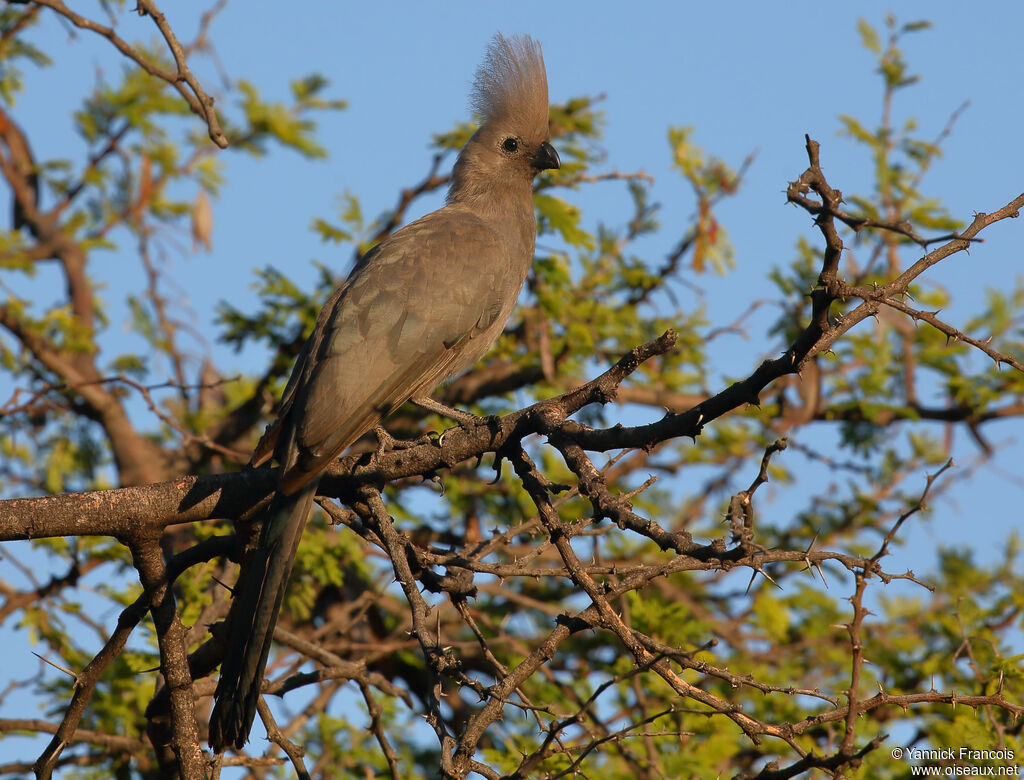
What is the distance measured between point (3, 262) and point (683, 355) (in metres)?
4.25

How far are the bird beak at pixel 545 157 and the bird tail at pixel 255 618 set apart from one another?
2.77 metres

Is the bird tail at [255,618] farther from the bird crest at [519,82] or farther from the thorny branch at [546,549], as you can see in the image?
the bird crest at [519,82]

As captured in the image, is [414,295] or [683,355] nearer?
[414,295]

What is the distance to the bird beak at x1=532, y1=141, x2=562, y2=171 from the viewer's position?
18.0ft

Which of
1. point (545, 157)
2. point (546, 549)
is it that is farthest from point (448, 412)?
point (545, 157)

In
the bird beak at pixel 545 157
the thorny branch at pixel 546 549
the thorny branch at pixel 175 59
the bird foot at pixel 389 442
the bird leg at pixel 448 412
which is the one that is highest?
the bird beak at pixel 545 157

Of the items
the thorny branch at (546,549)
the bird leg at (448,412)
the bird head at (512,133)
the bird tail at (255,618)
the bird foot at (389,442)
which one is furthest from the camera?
the bird head at (512,133)

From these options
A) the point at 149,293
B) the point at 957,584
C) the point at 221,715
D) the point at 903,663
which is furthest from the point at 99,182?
the point at 957,584

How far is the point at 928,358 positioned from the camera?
6.60 metres

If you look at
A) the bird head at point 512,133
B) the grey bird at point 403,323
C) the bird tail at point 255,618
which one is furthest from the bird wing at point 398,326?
the bird head at point 512,133

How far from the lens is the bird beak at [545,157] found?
5.48 m

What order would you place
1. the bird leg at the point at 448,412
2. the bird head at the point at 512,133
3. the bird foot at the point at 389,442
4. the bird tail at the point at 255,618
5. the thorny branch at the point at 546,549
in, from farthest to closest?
the bird head at the point at 512,133 < the bird leg at the point at 448,412 < the bird foot at the point at 389,442 < the bird tail at the point at 255,618 < the thorny branch at the point at 546,549

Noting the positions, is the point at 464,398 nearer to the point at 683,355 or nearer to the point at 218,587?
the point at 683,355

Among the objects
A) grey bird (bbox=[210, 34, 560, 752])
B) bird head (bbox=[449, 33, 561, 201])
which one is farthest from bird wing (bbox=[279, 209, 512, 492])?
bird head (bbox=[449, 33, 561, 201])
